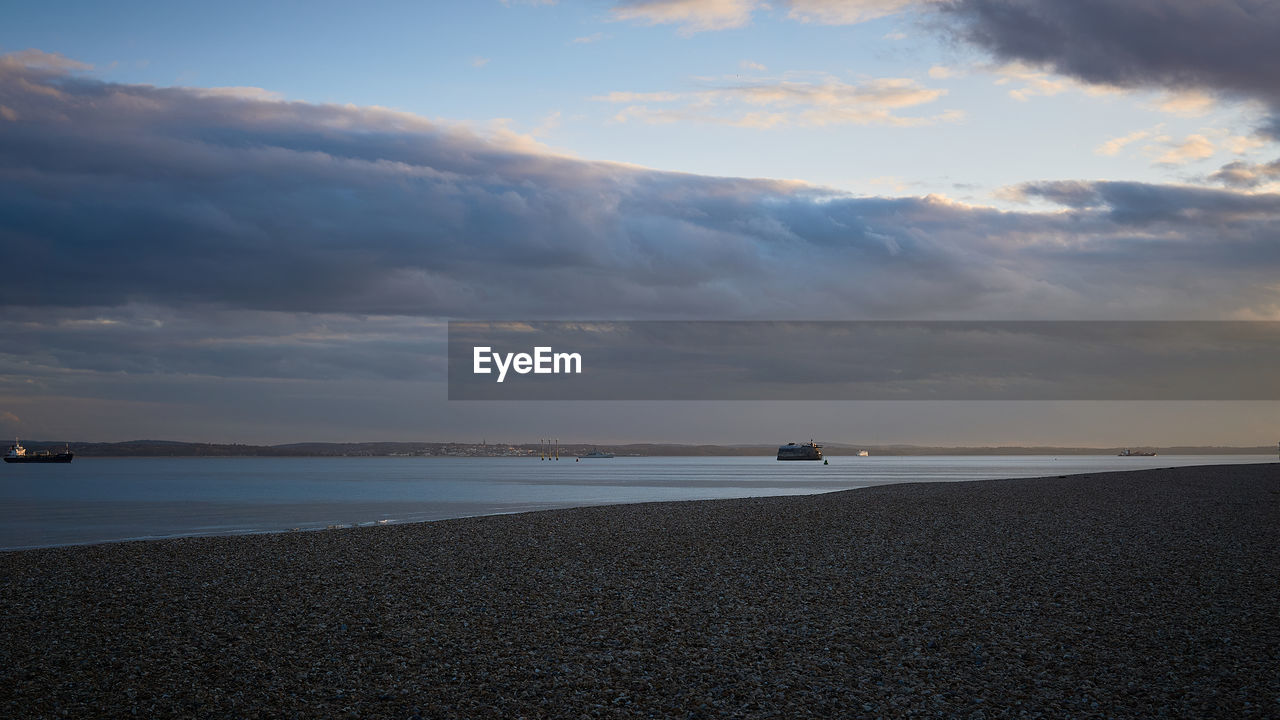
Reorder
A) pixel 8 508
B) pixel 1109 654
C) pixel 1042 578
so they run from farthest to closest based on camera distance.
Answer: pixel 8 508 → pixel 1042 578 → pixel 1109 654

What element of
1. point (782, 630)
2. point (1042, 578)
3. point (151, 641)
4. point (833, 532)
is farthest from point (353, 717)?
point (833, 532)

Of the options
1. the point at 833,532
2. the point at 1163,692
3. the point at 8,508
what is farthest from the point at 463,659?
the point at 8,508

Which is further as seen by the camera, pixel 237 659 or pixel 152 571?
pixel 152 571

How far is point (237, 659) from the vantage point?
10617 millimetres

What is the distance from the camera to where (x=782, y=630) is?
38.7 ft

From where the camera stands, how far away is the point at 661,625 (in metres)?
12.2

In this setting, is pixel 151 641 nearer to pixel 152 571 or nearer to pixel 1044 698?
pixel 152 571

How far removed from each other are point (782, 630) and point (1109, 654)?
3802mm

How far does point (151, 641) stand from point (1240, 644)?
1337 centimetres

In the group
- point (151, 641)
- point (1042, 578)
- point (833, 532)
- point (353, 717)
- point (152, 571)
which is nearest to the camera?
point (353, 717)

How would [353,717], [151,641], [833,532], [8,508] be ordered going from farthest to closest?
[8,508], [833,532], [151,641], [353,717]

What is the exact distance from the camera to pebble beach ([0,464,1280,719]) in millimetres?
9062

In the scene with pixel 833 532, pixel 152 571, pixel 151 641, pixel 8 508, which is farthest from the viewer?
pixel 8 508

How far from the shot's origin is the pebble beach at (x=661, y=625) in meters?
9.06
